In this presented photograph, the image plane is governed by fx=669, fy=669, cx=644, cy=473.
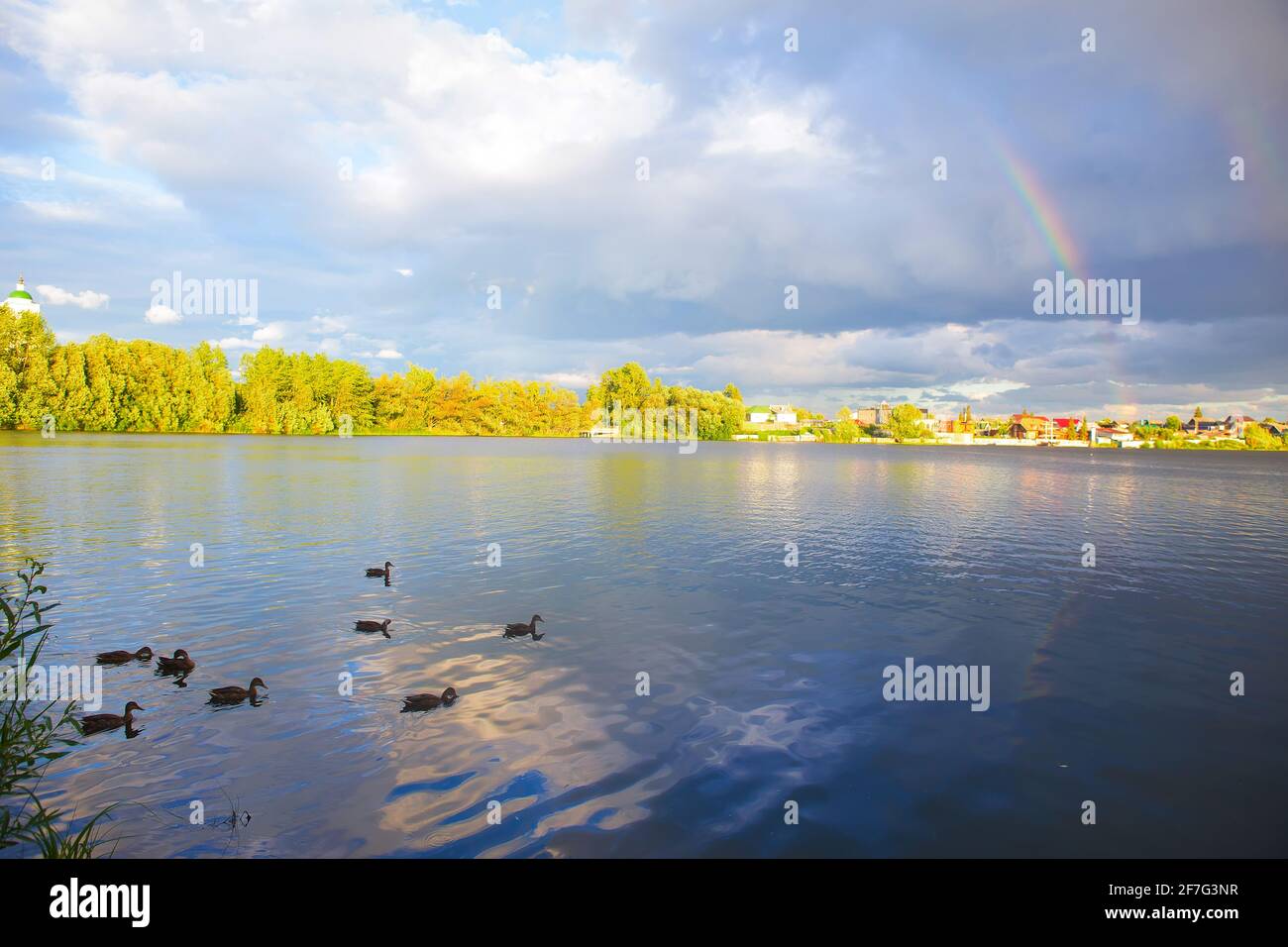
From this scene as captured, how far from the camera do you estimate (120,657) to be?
14.4m

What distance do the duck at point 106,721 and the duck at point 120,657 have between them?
3.09 meters

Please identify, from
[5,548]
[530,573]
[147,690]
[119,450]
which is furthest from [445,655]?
[119,450]

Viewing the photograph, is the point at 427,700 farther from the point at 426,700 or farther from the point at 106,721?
the point at 106,721

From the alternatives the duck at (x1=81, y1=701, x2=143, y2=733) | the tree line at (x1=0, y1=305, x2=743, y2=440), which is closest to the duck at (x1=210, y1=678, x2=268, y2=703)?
the duck at (x1=81, y1=701, x2=143, y2=733)

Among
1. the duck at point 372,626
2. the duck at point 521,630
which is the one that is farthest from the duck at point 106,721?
the duck at point 521,630

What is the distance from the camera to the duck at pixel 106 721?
11.1 m

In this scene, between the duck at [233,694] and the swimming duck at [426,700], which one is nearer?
the swimming duck at [426,700]

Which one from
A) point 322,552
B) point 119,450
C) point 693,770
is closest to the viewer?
point 693,770

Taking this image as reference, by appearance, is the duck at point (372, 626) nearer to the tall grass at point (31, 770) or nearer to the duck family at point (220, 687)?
the duck family at point (220, 687)

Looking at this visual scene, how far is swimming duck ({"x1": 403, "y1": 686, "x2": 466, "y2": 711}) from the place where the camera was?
40.4ft
